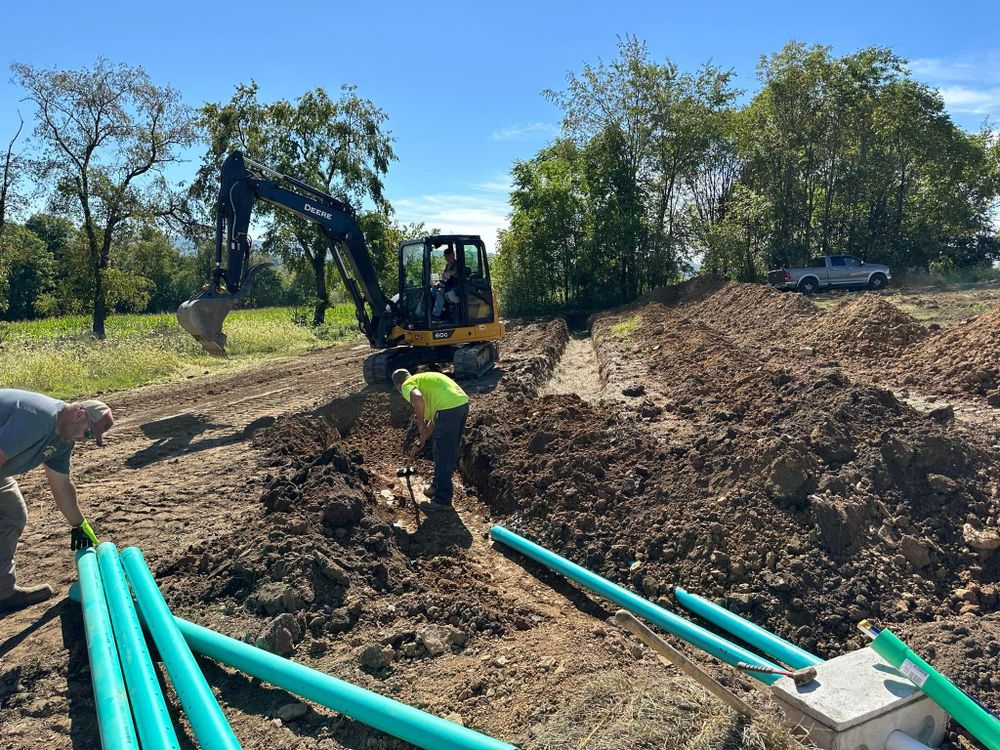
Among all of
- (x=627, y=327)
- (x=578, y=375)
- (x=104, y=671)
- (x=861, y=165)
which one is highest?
(x=861, y=165)

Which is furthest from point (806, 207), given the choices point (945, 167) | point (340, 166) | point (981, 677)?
point (981, 677)

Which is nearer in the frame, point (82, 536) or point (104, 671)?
point (104, 671)

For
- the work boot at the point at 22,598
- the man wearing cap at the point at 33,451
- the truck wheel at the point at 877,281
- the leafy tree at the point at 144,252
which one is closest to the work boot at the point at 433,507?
the man wearing cap at the point at 33,451

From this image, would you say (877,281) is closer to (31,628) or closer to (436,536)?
(436,536)

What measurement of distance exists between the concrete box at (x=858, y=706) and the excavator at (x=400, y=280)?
8303mm

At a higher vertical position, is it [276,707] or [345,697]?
[345,697]

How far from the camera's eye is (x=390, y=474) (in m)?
8.11

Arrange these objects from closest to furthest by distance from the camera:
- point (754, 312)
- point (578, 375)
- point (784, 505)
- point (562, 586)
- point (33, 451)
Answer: point (33, 451) < point (562, 586) < point (784, 505) < point (578, 375) < point (754, 312)

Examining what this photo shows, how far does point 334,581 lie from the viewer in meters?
4.89

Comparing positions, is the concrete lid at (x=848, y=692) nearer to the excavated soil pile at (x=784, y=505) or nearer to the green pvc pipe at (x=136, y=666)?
the excavated soil pile at (x=784, y=505)

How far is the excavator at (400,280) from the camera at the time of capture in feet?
33.3

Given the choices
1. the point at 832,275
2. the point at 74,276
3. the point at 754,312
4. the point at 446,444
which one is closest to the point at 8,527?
the point at 446,444

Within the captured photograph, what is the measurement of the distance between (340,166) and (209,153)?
4.70 meters

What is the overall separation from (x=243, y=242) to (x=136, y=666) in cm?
785
